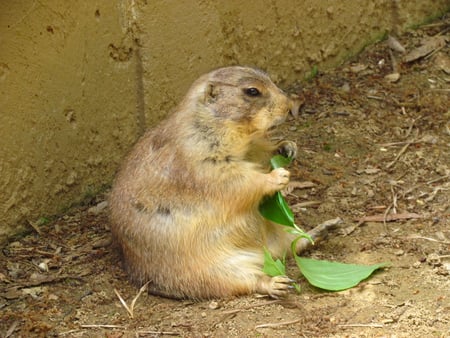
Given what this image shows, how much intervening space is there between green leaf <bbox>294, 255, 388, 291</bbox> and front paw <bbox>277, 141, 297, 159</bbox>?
722 millimetres

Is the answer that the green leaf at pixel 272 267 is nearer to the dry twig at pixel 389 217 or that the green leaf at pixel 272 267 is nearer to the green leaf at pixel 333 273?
the green leaf at pixel 333 273

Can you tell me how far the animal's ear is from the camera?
17.4 feet

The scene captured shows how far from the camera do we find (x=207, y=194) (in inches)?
206

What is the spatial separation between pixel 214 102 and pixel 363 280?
129 centimetres

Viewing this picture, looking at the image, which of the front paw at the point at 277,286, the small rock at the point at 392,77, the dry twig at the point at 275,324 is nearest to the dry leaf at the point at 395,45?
the small rock at the point at 392,77

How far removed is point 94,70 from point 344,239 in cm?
194

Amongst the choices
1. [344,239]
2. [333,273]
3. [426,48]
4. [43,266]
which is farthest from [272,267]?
[426,48]

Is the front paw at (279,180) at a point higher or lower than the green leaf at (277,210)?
higher

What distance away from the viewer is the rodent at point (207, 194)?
206 inches

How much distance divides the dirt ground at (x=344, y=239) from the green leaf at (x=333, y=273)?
2.3 inches

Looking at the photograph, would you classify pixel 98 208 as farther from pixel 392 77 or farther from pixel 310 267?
pixel 392 77

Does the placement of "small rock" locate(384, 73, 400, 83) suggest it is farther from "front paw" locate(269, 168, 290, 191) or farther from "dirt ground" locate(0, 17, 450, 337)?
"front paw" locate(269, 168, 290, 191)

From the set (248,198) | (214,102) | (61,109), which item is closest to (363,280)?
(248,198)

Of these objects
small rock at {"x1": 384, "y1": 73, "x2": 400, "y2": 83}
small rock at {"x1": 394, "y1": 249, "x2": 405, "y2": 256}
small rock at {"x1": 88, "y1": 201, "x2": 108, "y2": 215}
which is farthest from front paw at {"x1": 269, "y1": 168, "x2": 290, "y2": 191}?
small rock at {"x1": 384, "y1": 73, "x2": 400, "y2": 83}
